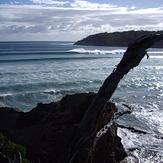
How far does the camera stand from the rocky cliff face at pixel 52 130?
610 centimetres

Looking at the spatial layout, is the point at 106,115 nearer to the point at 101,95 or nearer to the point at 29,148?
the point at 29,148

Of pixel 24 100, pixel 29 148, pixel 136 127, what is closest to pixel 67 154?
pixel 29 148

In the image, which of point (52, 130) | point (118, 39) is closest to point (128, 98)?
point (52, 130)

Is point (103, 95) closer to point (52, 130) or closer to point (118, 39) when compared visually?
point (52, 130)

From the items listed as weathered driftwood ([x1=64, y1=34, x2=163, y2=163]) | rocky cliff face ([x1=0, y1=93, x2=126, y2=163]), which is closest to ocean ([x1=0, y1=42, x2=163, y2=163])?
rocky cliff face ([x1=0, y1=93, x2=126, y2=163])

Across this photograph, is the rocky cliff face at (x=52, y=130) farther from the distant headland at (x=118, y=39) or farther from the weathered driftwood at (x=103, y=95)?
the distant headland at (x=118, y=39)

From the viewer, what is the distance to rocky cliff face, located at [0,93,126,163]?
6.10 meters

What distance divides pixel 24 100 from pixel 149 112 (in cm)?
665

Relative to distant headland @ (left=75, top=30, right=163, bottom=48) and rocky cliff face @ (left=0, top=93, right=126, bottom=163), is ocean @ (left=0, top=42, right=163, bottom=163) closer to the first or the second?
rocky cliff face @ (left=0, top=93, right=126, bottom=163)

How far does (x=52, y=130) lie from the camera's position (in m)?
6.34

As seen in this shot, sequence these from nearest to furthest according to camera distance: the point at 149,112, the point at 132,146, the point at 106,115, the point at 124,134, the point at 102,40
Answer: the point at 106,115
the point at 132,146
the point at 124,134
the point at 149,112
the point at 102,40

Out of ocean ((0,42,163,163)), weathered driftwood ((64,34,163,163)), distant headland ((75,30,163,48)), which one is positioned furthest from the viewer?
distant headland ((75,30,163,48))

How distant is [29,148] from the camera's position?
6.23 m

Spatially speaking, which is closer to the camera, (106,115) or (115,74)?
(115,74)
